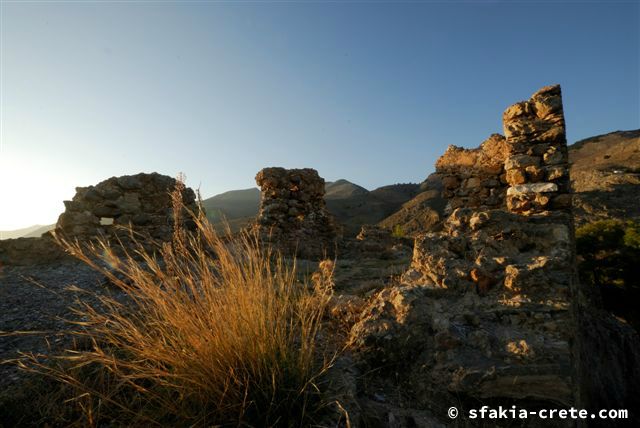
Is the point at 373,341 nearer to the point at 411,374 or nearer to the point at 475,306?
the point at 411,374

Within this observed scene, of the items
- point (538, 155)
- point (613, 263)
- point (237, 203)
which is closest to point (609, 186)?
point (613, 263)

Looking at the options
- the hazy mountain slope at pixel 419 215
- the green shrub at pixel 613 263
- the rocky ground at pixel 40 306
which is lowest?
the green shrub at pixel 613 263

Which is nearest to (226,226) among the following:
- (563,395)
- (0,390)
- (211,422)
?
(211,422)

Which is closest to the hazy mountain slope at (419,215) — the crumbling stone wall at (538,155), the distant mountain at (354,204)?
the distant mountain at (354,204)

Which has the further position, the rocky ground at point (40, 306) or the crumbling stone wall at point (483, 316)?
the rocky ground at point (40, 306)

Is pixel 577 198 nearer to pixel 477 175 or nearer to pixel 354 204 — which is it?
pixel 477 175

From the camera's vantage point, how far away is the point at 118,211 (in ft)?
23.9

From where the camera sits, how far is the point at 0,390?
2.14 m

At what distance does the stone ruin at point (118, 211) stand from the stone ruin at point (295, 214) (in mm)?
1824

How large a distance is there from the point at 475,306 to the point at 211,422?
1.94 metres

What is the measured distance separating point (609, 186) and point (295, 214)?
25.5 metres

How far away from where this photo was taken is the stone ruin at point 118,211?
695cm

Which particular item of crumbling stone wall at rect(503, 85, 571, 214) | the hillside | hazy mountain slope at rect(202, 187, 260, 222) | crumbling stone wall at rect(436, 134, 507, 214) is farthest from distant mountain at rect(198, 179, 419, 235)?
crumbling stone wall at rect(503, 85, 571, 214)

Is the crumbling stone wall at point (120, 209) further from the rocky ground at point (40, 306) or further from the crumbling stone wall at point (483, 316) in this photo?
the crumbling stone wall at point (483, 316)
